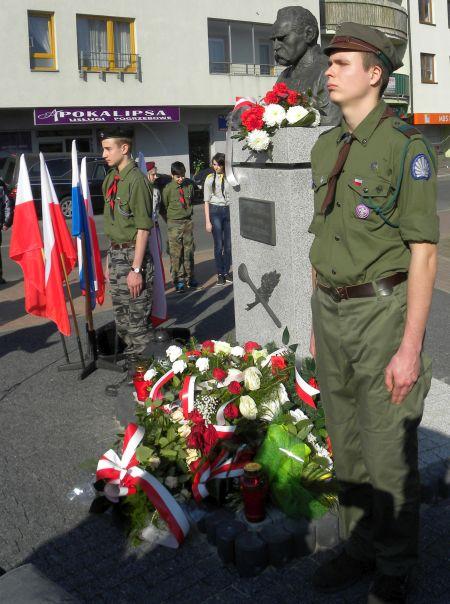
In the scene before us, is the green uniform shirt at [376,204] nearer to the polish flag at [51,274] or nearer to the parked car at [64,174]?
the polish flag at [51,274]

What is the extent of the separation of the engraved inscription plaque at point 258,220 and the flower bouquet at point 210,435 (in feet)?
2.70

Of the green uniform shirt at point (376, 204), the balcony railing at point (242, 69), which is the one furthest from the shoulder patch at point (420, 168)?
the balcony railing at point (242, 69)

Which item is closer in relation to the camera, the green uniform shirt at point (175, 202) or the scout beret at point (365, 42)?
the scout beret at point (365, 42)

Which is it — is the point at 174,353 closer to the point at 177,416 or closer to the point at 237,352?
the point at 237,352

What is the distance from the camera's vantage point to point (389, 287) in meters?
2.93

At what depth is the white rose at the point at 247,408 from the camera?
166 inches

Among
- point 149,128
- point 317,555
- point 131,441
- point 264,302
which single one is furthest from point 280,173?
point 149,128

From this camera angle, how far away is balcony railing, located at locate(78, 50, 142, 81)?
1075 inches

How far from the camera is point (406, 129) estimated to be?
284 centimetres

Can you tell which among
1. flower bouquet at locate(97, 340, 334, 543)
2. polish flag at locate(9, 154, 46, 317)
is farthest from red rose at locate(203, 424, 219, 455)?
polish flag at locate(9, 154, 46, 317)

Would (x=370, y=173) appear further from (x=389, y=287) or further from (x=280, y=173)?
(x=280, y=173)

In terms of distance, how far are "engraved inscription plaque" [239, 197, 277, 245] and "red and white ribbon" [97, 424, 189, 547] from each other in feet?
5.48

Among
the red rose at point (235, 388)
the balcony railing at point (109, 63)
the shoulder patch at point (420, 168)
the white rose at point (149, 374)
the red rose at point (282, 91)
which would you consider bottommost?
the white rose at point (149, 374)

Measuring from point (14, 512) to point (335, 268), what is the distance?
2.35 metres
